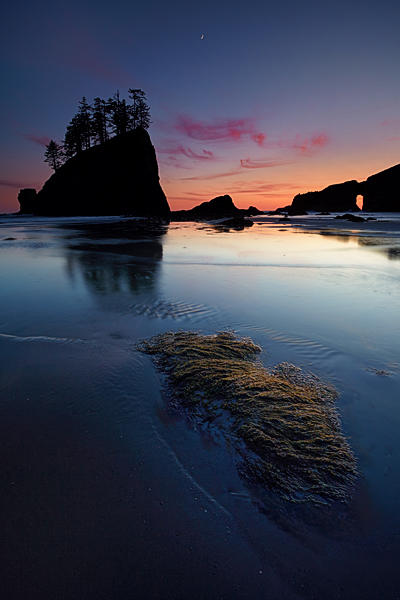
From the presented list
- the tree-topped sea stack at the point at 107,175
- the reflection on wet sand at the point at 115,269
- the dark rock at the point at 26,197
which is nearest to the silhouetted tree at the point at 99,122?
the tree-topped sea stack at the point at 107,175

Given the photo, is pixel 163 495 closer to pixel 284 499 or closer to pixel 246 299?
pixel 284 499

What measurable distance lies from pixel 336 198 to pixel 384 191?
4223 cm

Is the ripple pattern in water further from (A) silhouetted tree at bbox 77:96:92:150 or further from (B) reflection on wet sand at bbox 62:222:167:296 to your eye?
(A) silhouetted tree at bbox 77:96:92:150

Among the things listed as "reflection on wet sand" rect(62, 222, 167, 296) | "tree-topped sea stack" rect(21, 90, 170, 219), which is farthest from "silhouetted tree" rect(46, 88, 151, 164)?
"reflection on wet sand" rect(62, 222, 167, 296)

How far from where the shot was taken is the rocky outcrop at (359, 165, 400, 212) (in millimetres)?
88850

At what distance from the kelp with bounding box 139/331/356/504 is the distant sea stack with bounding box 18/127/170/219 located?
5843 centimetres

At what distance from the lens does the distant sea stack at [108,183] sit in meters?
57.7

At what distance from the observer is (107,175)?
58156 mm

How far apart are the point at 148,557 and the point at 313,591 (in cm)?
94

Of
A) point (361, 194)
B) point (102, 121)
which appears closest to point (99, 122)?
point (102, 121)

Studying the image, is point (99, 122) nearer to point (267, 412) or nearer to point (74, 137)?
point (74, 137)

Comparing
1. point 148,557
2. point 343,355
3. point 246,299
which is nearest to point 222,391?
point 148,557

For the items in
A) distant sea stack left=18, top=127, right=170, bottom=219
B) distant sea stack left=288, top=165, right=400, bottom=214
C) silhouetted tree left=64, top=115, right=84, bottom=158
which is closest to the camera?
distant sea stack left=18, top=127, right=170, bottom=219

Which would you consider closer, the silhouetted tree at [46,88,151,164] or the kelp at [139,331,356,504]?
the kelp at [139,331,356,504]
